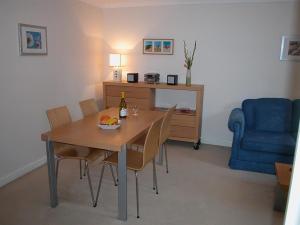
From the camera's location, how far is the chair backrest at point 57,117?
2.79m

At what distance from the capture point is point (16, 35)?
309 cm

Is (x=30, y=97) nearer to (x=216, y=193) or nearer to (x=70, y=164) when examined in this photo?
(x=70, y=164)

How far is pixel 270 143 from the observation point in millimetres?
3457

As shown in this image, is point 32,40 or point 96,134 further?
point 32,40

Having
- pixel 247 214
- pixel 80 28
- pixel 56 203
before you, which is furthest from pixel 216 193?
pixel 80 28

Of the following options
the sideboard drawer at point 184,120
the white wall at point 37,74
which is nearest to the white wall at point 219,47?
the sideboard drawer at point 184,120

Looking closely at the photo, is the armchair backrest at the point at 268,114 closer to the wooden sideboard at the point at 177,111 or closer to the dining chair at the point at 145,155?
the wooden sideboard at the point at 177,111

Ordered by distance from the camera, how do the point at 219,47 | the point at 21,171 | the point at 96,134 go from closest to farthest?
the point at 96,134 → the point at 21,171 → the point at 219,47

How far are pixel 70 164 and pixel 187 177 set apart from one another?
1.59 metres

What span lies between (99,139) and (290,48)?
3215mm

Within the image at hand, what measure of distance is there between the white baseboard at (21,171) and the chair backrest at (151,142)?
66.6 inches

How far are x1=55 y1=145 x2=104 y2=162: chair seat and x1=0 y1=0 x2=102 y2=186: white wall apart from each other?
28.4 inches

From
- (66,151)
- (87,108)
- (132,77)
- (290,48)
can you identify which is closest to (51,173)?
(66,151)

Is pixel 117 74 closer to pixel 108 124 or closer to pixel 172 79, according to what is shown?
pixel 172 79
